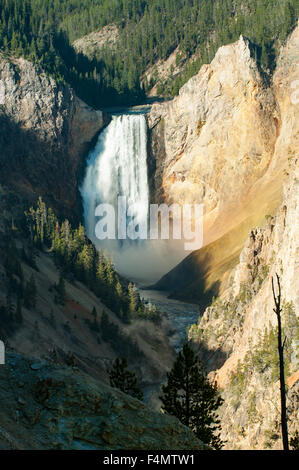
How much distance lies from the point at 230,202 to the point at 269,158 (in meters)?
10.7

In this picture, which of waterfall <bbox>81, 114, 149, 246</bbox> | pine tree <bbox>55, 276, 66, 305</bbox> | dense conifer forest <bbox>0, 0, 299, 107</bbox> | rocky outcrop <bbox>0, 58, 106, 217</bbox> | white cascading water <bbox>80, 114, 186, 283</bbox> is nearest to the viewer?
pine tree <bbox>55, 276, 66, 305</bbox>

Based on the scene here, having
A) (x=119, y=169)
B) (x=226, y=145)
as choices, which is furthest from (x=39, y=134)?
(x=226, y=145)

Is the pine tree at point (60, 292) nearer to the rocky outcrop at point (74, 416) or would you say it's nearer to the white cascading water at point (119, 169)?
the rocky outcrop at point (74, 416)

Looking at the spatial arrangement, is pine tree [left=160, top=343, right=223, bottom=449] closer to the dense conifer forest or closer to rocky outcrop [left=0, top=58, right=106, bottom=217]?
rocky outcrop [left=0, top=58, right=106, bottom=217]

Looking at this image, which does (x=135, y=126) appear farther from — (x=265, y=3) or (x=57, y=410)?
(x=57, y=410)

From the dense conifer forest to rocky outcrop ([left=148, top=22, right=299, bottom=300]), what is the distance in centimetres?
568

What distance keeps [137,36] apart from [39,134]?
273ft

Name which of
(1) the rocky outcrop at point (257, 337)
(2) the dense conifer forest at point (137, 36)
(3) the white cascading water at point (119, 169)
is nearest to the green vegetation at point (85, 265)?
(1) the rocky outcrop at point (257, 337)

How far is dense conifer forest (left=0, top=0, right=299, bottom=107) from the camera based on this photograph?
121 metres

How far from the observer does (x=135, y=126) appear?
118 meters

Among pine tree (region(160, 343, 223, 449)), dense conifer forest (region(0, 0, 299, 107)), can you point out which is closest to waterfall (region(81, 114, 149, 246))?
dense conifer forest (region(0, 0, 299, 107))

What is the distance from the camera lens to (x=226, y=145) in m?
106

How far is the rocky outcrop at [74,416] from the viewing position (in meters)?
18.7
